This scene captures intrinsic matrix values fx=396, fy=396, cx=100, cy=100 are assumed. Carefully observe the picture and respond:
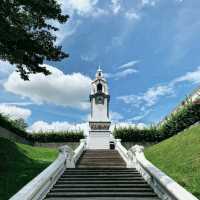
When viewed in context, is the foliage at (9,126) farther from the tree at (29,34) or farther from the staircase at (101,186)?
the staircase at (101,186)

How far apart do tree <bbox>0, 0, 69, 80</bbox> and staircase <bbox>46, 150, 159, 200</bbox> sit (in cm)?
449

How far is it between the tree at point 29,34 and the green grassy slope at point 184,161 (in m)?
6.13

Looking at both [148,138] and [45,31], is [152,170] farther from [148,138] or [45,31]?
[148,138]

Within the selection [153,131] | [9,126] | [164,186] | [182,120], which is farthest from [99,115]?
[164,186]

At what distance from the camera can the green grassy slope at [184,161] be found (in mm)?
12023

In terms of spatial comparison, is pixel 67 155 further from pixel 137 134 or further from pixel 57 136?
pixel 57 136

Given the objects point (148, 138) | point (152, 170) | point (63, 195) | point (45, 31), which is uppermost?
point (45, 31)

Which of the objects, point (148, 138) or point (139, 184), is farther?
point (148, 138)

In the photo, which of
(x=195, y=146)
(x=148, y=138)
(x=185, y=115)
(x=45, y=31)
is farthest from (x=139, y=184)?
(x=148, y=138)

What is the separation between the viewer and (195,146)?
17.2 meters

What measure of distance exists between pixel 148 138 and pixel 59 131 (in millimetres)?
7162

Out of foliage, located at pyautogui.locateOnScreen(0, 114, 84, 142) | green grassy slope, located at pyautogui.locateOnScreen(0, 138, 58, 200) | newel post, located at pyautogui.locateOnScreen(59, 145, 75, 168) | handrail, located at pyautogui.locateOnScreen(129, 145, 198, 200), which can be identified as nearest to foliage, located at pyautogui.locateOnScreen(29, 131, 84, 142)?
foliage, located at pyautogui.locateOnScreen(0, 114, 84, 142)

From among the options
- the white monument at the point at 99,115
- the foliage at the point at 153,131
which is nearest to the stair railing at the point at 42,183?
the white monument at the point at 99,115

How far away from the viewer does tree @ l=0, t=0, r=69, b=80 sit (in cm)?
1305
